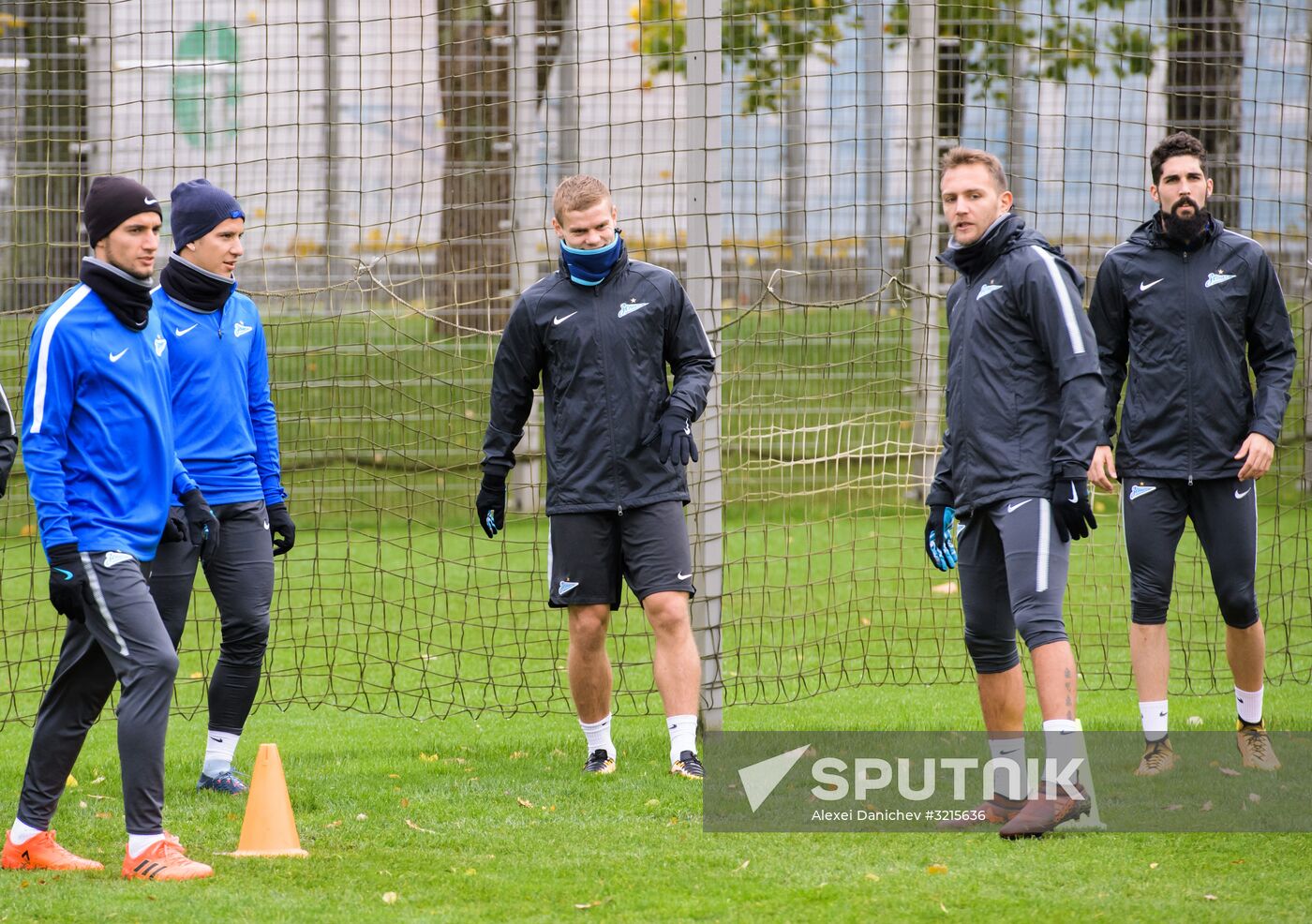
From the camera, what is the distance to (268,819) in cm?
430

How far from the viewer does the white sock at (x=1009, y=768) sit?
4508 millimetres

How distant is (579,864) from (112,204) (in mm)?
2233

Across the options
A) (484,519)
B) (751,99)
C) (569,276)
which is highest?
(751,99)

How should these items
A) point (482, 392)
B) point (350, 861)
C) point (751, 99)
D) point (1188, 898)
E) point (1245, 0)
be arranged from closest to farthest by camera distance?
point (1188, 898) < point (350, 861) < point (1245, 0) < point (482, 392) < point (751, 99)

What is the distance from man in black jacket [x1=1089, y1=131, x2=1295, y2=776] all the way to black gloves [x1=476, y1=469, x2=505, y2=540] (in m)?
2.07

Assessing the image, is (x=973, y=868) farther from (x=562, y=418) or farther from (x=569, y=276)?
(x=569, y=276)

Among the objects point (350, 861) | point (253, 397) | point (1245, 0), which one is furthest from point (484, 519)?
point (1245, 0)

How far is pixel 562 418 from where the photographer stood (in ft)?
17.1

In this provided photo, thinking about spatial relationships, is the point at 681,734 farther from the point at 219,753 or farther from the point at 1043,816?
the point at 219,753

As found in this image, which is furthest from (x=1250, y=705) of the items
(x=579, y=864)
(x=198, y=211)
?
(x=198, y=211)

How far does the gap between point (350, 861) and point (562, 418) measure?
172cm

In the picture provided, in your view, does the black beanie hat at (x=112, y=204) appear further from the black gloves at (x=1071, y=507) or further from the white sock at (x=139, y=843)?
the black gloves at (x=1071, y=507)

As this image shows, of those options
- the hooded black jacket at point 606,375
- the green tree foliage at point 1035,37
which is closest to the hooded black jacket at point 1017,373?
the hooded black jacket at point 606,375

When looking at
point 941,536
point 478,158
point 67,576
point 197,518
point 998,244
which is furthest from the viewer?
point 478,158
